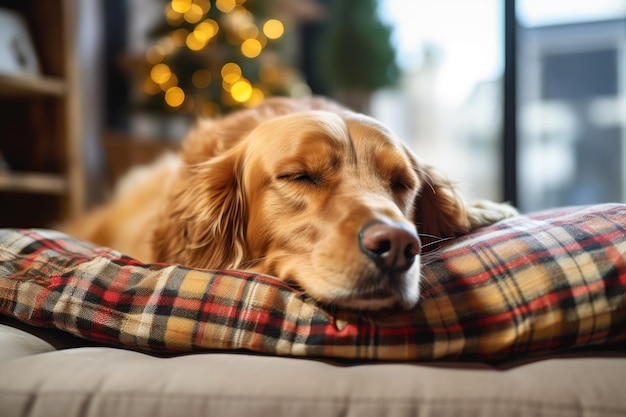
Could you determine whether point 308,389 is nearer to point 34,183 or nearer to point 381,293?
point 381,293

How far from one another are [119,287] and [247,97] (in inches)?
123

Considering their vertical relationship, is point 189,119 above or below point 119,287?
above

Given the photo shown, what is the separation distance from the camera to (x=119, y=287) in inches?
53.1

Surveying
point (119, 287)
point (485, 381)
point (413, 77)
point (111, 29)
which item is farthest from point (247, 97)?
point (485, 381)

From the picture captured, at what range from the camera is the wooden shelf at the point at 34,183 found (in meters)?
3.47

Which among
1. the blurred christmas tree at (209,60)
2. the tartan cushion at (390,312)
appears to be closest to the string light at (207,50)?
the blurred christmas tree at (209,60)

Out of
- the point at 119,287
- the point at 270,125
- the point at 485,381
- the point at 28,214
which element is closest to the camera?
the point at 485,381

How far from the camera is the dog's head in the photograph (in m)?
1.31

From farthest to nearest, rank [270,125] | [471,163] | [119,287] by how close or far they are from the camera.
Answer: [471,163]
[270,125]
[119,287]

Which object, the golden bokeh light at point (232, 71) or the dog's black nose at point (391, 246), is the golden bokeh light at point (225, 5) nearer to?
the golden bokeh light at point (232, 71)

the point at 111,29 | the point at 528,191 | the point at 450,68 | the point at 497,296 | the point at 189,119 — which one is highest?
the point at 111,29

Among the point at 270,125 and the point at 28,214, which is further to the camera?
the point at 28,214

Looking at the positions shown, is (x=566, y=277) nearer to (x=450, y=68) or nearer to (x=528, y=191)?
(x=528, y=191)

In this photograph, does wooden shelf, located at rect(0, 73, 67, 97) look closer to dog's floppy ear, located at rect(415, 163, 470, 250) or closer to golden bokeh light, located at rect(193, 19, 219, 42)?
golden bokeh light, located at rect(193, 19, 219, 42)
